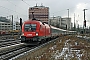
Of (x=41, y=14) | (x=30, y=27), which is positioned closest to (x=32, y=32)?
(x=30, y=27)

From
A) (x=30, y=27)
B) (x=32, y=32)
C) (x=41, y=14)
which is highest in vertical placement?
(x=41, y=14)

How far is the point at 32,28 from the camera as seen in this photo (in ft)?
85.1

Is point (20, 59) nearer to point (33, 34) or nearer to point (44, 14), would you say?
point (33, 34)

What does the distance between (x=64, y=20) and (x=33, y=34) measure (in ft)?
418

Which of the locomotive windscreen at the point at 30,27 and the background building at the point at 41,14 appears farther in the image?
the background building at the point at 41,14

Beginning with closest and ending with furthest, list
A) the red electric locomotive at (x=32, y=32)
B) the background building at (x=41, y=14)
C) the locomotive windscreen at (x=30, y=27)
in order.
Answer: the red electric locomotive at (x=32, y=32), the locomotive windscreen at (x=30, y=27), the background building at (x=41, y=14)

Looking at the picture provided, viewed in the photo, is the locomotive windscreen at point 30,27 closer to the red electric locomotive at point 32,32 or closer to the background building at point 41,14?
the red electric locomotive at point 32,32

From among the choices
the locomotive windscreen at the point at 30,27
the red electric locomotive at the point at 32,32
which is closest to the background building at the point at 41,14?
the red electric locomotive at the point at 32,32

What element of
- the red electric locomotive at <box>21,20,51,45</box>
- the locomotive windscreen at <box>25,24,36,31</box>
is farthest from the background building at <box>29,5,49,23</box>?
the locomotive windscreen at <box>25,24,36,31</box>

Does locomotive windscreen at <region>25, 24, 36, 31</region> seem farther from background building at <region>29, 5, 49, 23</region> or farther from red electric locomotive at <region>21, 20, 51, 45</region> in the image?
background building at <region>29, 5, 49, 23</region>

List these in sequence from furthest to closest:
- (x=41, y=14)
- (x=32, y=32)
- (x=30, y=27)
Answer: (x=41, y=14), (x=30, y=27), (x=32, y=32)

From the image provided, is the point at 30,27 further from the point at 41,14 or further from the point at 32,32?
the point at 41,14

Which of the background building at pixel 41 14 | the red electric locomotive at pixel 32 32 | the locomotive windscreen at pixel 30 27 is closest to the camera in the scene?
the red electric locomotive at pixel 32 32

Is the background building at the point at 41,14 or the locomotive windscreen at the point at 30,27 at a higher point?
the background building at the point at 41,14
